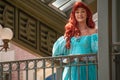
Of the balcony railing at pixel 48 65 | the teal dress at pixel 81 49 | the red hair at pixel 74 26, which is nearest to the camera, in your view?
the balcony railing at pixel 48 65

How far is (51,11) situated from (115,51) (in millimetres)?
5946

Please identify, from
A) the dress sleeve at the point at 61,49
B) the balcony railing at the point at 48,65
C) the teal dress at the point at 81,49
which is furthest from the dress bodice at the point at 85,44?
the balcony railing at the point at 48,65

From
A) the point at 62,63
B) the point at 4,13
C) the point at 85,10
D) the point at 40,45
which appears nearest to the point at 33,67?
the point at 62,63

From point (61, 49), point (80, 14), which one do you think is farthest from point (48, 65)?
point (80, 14)

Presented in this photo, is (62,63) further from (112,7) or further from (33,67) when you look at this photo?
(112,7)

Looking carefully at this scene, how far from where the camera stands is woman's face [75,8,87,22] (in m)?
3.46

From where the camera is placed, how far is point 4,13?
8422 mm

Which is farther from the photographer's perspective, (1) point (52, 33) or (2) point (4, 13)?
(1) point (52, 33)

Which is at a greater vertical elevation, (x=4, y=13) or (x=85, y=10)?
(x=4, y=13)

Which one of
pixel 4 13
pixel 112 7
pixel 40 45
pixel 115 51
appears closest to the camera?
pixel 115 51

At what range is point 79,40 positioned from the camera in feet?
11.0

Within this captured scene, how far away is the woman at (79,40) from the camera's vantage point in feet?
10.6

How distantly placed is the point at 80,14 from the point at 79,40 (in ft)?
0.89

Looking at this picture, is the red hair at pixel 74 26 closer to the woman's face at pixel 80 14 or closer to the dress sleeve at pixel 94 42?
the woman's face at pixel 80 14
